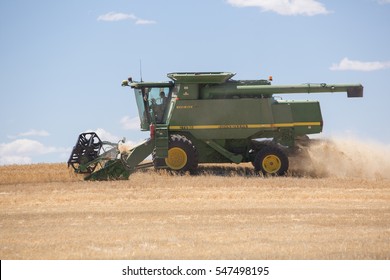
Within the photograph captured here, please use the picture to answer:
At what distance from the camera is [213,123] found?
22.1 m

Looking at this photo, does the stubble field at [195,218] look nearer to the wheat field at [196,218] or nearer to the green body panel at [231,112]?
the wheat field at [196,218]

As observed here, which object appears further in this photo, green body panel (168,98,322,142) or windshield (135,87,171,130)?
windshield (135,87,171,130)

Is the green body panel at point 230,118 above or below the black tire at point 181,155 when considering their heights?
above

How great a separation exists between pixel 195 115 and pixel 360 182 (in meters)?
5.57

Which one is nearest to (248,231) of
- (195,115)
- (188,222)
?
(188,222)

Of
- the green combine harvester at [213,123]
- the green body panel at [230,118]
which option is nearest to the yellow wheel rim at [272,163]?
the green combine harvester at [213,123]

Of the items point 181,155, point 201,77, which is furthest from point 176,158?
point 201,77

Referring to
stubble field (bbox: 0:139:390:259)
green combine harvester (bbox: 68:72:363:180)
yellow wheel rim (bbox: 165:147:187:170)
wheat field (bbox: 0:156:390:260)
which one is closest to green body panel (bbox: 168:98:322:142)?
green combine harvester (bbox: 68:72:363:180)

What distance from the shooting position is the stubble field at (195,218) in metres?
10.4

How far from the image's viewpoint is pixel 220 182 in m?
19.5

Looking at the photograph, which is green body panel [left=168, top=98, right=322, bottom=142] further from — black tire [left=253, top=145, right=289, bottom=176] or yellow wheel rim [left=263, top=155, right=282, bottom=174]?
yellow wheel rim [left=263, top=155, right=282, bottom=174]

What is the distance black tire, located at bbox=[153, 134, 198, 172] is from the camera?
2159cm

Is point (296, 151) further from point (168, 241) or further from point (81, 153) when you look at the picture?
point (168, 241)

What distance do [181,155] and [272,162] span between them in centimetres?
286
